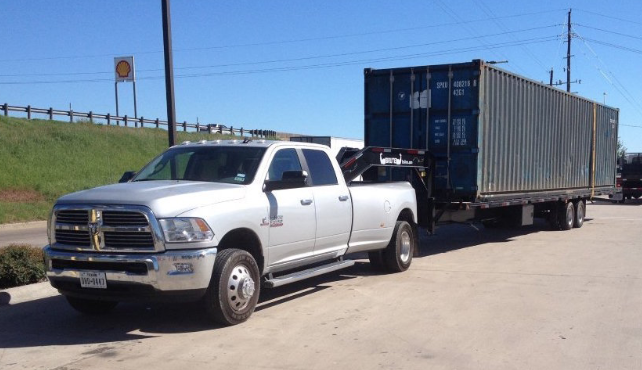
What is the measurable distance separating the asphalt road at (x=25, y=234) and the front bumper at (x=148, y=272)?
9.09 m

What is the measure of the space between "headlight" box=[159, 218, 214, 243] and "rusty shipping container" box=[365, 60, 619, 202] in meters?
7.09

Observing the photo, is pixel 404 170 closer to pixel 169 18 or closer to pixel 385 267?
pixel 385 267

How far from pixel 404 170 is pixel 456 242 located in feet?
10.2

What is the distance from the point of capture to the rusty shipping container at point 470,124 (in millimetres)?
12695

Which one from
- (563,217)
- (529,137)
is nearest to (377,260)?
(529,137)

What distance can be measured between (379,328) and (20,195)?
24473 mm

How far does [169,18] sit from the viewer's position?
1167 centimetres

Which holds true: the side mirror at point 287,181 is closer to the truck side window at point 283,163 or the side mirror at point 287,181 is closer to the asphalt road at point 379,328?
the truck side window at point 283,163

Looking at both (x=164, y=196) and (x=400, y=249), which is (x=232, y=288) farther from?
(x=400, y=249)

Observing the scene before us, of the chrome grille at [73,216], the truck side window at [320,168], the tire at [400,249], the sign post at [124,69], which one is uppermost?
the sign post at [124,69]

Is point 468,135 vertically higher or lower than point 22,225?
higher

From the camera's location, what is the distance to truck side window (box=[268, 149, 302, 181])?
7.71 m

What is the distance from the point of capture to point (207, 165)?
7762 millimetres

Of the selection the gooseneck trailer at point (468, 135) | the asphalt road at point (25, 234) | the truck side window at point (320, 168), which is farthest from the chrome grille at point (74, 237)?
the asphalt road at point (25, 234)
